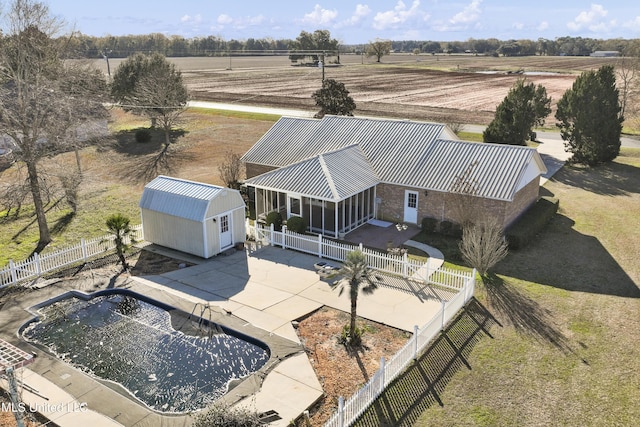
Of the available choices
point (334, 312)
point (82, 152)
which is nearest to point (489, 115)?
point (82, 152)

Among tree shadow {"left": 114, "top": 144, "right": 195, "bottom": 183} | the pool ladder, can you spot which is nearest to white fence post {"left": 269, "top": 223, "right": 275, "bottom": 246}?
the pool ladder

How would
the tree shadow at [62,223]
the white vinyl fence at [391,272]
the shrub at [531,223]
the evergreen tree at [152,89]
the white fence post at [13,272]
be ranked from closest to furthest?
the white vinyl fence at [391,272] → the white fence post at [13,272] → the shrub at [531,223] → the tree shadow at [62,223] → the evergreen tree at [152,89]

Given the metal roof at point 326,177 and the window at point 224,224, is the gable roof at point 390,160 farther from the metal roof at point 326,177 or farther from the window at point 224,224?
the window at point 224,224

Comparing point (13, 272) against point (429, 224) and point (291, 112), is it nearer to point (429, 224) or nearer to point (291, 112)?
point (429, 224)

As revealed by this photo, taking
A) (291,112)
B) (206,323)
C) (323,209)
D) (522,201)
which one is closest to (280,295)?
(206,323)

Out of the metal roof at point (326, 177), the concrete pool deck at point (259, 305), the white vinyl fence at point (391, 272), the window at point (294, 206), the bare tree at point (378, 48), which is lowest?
the concrete pool deck at point (259, 305)

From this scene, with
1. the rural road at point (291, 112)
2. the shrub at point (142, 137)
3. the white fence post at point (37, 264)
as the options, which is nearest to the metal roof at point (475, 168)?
the white fence post at point (37, 264)
